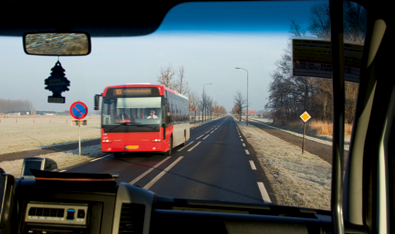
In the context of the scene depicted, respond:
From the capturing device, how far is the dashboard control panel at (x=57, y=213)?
163 centimetres

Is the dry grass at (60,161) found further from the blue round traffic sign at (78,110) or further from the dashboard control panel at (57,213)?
the blue round traffic sign at (78,110)

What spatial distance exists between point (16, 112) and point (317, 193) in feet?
12.1

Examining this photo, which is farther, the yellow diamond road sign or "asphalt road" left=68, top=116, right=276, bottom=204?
"asphalt road" left=68, top=116, right=276, bottom=204

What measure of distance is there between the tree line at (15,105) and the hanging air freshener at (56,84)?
30 cm

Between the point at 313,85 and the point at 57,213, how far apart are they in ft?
7.81

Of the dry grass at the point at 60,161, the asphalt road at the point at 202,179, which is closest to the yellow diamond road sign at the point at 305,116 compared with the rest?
the asphalt road at the point at 202,179

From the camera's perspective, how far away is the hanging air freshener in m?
2.22

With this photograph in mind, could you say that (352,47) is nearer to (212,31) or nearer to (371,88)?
(371,88)

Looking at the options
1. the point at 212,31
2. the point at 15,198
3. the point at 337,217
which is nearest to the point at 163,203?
the point at 15,198

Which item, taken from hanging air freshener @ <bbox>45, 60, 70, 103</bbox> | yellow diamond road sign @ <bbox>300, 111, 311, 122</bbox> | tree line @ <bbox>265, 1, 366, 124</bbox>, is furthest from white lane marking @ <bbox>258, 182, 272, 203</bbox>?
hanging air freshener @ <bbox>45, 60, 70, 103</bbox>

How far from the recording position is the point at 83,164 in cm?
724

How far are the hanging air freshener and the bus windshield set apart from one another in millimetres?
5489

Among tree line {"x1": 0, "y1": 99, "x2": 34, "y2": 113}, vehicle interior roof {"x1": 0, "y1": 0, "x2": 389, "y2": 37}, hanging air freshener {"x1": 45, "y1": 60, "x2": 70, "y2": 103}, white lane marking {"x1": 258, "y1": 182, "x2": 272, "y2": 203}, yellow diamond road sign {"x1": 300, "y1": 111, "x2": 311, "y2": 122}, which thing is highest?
vehicle interior roof {"x1": 0, "y1": 0, "x2": 389, "y2": 37}

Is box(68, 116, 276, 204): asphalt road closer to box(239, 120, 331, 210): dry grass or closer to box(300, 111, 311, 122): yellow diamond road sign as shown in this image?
box(239, 120, 331, 210): dry grass
